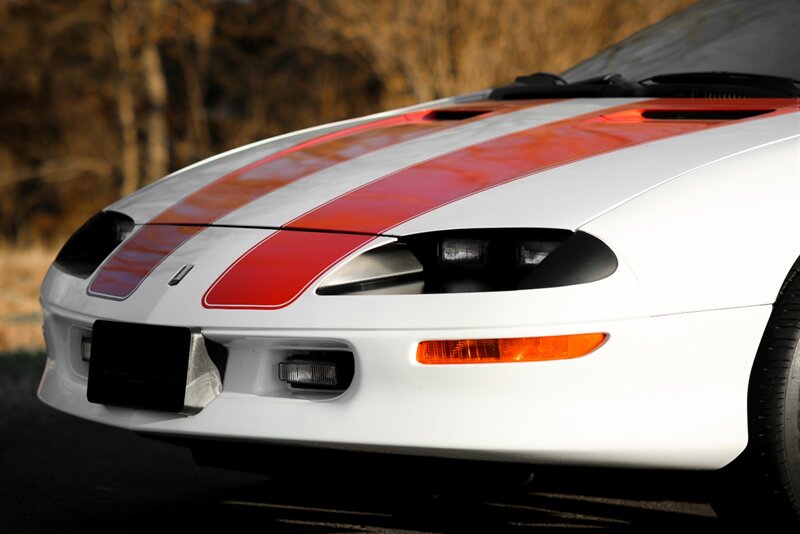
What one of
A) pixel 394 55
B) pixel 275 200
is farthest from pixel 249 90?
pixel 275 200

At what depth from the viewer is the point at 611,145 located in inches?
103

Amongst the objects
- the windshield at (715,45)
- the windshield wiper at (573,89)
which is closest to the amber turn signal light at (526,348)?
the windshield wiper at (573,89)

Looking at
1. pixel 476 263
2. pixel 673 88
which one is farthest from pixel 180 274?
pixel 673 88

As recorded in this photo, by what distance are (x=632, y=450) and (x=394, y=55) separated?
9.55 meters

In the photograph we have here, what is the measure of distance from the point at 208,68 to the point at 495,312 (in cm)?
1760

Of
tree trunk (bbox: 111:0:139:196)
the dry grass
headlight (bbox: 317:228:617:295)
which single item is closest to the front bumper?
headlight (bbox: 317:228:617:295)

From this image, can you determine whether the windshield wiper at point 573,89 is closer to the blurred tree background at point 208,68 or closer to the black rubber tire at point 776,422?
the black rubber tire at point 776,422

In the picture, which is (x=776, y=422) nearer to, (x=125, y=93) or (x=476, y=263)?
(x=476, y=263)

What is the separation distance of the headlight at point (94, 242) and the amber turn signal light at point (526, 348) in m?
1.08

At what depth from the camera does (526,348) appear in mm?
2217

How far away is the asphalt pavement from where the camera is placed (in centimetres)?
285

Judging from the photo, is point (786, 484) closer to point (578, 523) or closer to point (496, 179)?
point (578, 523)

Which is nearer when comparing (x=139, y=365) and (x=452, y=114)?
(x=139, y=365)

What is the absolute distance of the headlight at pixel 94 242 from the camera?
2924 mm
